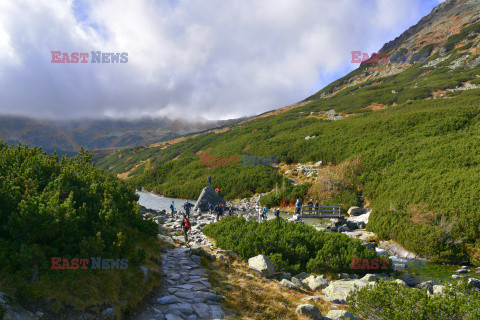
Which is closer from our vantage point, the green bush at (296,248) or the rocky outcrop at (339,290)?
the rocky outcrop at (339,290)

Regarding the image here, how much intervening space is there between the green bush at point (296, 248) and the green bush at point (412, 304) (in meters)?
3.58

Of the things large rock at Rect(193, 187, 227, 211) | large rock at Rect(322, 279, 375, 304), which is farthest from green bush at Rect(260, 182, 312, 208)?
large rock at Rect(322, 279, 375, 304)

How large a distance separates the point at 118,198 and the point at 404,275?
12.2 metres

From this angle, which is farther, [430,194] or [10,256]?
[430,194]

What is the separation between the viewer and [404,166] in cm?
2350

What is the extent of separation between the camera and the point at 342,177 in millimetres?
27953

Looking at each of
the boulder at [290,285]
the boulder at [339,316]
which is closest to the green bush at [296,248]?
the boulder at [290,285]

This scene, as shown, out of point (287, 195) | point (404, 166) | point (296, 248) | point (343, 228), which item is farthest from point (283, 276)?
point (287, 195)

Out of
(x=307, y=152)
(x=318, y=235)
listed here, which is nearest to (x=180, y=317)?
(x=318, y=235)

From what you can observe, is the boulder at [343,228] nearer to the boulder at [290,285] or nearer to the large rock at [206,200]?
the boulder at [290,285]

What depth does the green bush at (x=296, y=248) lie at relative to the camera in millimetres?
10945

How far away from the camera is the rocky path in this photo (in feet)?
17.7

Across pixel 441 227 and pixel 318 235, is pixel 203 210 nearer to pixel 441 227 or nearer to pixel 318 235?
pixel 318 235

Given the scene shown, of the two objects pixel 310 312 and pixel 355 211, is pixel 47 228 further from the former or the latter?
pixel 355 211
